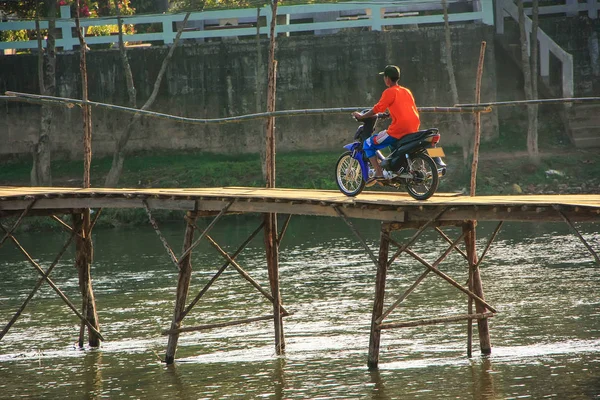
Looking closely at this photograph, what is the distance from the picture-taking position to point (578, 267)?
2417 cm

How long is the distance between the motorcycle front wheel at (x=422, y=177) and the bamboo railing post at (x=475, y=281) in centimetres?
153

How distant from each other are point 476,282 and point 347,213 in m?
2.58

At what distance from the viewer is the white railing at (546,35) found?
33781mm

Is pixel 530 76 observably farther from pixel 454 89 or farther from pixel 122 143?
pixel 122 143

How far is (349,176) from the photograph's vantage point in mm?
15789

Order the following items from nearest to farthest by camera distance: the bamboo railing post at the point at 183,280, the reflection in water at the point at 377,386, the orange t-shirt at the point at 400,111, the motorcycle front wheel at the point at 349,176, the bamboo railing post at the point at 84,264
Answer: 1. the reflection in water at the point at 377,386
2. the orange t-shirt at the point at 400,111
3. the motorcycle front wheel at the point at 349,176
4. the bamboo railing post at the point at 183,280
5. the bamboo railing post at the point at 84,264

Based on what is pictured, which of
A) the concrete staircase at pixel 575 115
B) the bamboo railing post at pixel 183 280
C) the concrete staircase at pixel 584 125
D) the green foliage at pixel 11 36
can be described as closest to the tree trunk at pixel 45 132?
the green foliage at pixel 11 36

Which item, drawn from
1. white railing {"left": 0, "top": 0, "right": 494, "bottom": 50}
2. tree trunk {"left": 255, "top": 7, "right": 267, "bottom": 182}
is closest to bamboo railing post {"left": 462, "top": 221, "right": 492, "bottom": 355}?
tree trunk {"left": 255, "top": 7, "right": 267, "bottom": 182}

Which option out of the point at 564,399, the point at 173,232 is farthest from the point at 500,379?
the point at 173,232

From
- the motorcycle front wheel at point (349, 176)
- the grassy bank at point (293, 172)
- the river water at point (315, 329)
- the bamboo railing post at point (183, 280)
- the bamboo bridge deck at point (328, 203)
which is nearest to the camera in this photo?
the bamboo bridge deck at point (328, 203)

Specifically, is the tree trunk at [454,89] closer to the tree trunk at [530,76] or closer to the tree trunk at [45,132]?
the tree trunk at [530,76]

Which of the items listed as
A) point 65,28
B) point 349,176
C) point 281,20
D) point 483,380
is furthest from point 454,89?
point 483,380

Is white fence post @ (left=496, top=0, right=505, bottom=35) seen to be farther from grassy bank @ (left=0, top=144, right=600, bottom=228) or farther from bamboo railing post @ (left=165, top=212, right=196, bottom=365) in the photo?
bamboo railing post @ (left=165, top=212, right=196, bottom=365)

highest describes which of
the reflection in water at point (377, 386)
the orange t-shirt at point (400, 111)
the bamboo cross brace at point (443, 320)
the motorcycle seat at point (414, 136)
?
the orange t-shirt at point (400, 111)
